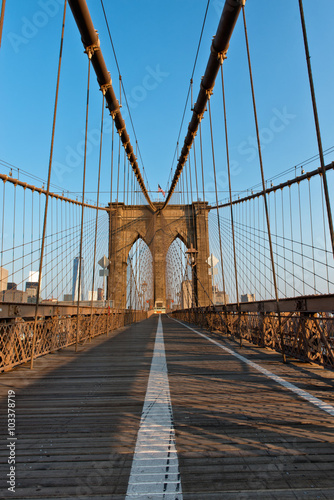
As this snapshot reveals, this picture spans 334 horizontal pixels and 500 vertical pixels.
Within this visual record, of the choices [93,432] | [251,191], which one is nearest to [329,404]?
[93,432]

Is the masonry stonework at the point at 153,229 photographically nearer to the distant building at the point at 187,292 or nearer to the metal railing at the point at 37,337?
the distant building at the point at 187,292

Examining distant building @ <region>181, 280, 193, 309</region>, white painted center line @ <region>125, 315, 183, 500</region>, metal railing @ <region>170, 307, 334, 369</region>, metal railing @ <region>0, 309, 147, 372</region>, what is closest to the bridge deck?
white painted center line @ <region>125, 315, 183, 500</region>

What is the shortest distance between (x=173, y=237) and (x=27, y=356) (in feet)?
130

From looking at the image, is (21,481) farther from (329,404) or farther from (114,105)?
(114,105)

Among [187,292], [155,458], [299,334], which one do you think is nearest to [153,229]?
[187,292]

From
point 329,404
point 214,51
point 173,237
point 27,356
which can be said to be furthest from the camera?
point 173,237

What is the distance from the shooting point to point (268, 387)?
3.06 m

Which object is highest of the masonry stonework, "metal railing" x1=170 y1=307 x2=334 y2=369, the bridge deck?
the masonry stonework

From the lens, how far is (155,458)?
5.24ft

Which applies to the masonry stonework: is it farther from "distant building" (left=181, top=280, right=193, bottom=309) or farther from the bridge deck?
the bridge deck

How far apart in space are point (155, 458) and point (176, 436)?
0.30 meters

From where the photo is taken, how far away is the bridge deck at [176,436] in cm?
135

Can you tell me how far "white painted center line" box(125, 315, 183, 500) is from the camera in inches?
51.4

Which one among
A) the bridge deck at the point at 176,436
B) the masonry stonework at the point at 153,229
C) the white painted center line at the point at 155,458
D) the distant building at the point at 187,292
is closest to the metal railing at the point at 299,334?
the bridge deck at the point at 176,436
